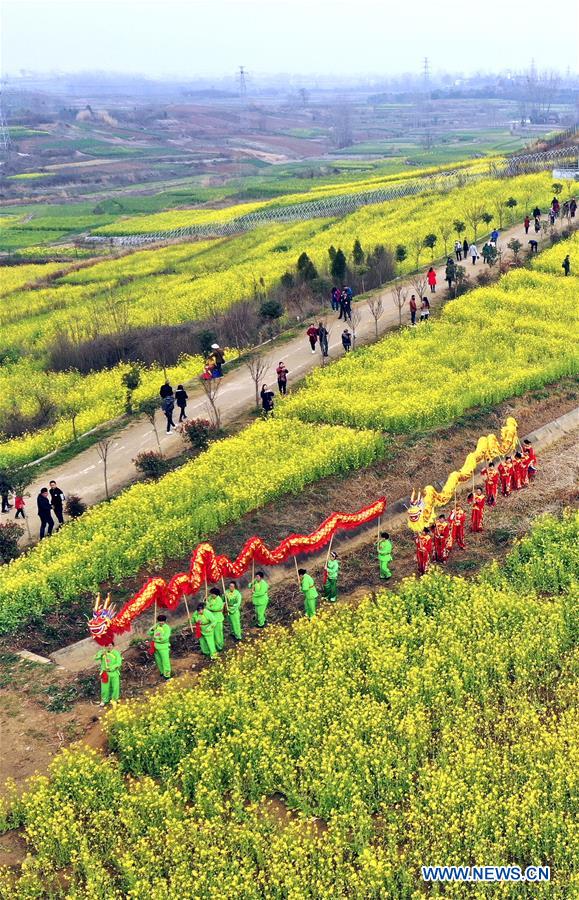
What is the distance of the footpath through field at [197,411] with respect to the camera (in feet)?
74.1

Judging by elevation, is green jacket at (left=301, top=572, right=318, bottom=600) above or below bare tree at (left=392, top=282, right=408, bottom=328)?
below

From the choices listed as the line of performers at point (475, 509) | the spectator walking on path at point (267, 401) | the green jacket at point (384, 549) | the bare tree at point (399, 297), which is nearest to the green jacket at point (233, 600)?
the green jacket at point (384, 549)

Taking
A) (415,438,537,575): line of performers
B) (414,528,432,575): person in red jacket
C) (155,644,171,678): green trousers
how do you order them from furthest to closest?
1. (415,438,537,575): line of performers
2. (414,528,432,575): person in red jacket
3. (155,644,171,678): green trousers

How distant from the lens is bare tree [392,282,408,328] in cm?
3302

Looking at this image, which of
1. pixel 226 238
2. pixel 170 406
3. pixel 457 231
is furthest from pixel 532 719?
pixel 226 238

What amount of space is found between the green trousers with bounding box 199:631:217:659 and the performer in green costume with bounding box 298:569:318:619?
184 centimetres

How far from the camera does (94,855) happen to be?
11.3 metres

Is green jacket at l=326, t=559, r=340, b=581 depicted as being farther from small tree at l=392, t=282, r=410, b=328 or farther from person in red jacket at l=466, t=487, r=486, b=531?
small tree at l=392, t=282, r=410, b=328

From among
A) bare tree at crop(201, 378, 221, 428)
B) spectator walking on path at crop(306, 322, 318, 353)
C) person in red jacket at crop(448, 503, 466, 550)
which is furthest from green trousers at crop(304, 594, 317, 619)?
spectator walking on path at crop(306, 322, 318, 353)

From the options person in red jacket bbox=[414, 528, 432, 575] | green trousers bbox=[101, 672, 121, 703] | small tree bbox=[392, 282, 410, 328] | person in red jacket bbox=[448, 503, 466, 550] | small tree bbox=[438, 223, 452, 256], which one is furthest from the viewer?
small tree bbox=[438, 223, 452, 256]

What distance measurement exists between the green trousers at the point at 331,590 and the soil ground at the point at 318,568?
35cm

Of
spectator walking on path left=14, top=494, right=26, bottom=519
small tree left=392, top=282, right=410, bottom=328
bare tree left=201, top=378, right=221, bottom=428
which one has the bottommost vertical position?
spectator walking on path left=14, top=494, right=26, bottom=519

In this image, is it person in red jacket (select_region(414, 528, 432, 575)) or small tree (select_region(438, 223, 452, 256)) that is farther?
small tree (select_region(438, 223, 452, 256))

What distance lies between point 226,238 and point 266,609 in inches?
1725
